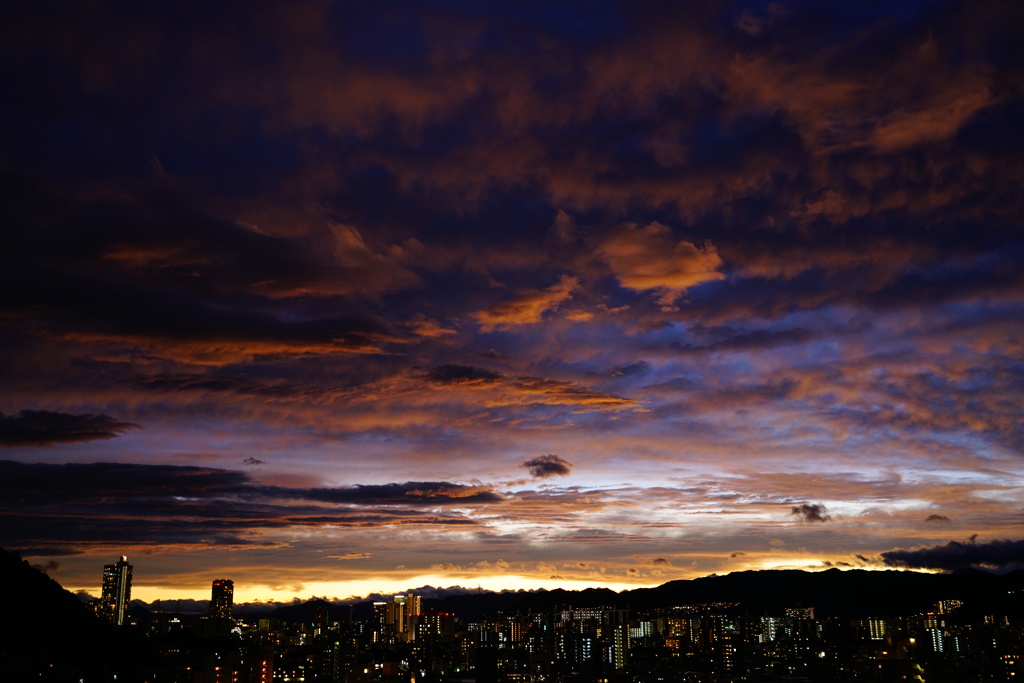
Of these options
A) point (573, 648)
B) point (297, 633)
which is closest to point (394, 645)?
point (297, 633)

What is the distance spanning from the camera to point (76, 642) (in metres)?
52.1

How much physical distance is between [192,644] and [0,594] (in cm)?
2427

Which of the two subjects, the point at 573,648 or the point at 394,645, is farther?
the point at 394,645

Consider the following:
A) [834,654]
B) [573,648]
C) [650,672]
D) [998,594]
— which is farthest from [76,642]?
[998,594]

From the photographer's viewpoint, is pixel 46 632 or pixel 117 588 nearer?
pixel 46 632

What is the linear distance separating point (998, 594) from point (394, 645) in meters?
91.6

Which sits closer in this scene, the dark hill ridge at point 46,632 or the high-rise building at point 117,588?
the dark hill ridge at point 46,632

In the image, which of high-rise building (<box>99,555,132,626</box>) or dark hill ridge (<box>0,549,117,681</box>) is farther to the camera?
high-rise building (<box>99,555,132,626</box>)

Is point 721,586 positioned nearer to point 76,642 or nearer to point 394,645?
point 394,645

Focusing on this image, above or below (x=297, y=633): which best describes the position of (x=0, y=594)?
above

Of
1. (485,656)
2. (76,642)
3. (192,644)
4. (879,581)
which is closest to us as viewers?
(76,642)

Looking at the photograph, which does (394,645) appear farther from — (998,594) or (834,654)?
(998,594)

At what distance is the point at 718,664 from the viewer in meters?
98.2

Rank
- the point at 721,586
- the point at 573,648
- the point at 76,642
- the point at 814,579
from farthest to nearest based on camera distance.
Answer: the point at 721,586 < the point at 814,579 < the point at 573,648 < the point at 76,642
